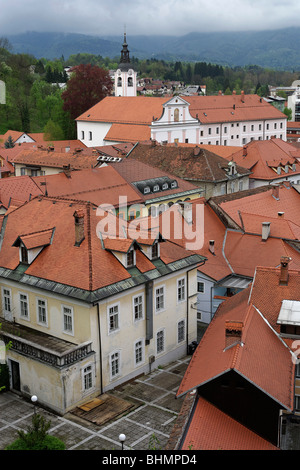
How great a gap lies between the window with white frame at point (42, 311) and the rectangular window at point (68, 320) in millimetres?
1476

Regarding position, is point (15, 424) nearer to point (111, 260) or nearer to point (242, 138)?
point (111, 260)

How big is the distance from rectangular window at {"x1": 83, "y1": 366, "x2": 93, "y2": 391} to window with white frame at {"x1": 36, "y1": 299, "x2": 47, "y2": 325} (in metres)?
3.85

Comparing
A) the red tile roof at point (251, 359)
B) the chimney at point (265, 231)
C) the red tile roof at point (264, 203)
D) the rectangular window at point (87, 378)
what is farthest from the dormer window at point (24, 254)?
the red tile roof at point (264, 203)

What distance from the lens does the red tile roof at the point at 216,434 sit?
20422 mm

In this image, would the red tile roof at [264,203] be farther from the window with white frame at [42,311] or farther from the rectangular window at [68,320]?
the rectangular window at [68,320]

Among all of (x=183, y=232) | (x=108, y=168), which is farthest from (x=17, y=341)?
(x=108, y=168)

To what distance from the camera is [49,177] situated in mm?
49688

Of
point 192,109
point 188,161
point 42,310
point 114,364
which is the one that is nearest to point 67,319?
point 42,310

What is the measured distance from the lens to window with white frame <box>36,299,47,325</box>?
97.8ft

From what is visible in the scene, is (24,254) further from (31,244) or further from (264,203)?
(264,203)

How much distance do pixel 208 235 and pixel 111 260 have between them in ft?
47.5

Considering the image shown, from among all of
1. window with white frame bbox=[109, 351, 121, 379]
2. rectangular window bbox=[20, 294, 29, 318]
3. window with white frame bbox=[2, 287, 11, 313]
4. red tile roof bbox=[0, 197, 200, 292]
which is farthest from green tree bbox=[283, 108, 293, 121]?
window with white frame bbox=[109, 351, 121, 379]

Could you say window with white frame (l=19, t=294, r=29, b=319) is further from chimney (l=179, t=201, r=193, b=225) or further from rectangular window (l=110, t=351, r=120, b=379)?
chimney (l=179, t=201, r=193, b=225)

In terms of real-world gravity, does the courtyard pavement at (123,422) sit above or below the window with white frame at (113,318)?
below
